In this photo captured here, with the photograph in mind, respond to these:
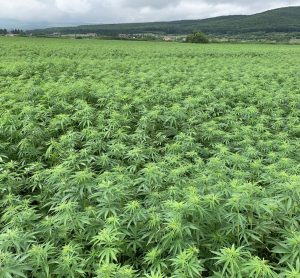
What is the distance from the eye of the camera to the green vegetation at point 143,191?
3.00m

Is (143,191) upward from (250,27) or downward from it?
upward

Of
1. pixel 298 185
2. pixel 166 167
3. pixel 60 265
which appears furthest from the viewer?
pixel 166 167

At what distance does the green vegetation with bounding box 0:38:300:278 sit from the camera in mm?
2996

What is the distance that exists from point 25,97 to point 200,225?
228 inches

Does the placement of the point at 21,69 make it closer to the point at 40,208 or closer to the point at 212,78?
the point at 212,78

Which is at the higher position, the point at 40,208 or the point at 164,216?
the point at 164,216

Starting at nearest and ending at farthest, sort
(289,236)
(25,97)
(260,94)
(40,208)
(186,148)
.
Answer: (289,236), (40,208), (186,148), (25,97), (260,94)

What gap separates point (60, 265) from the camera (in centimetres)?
291

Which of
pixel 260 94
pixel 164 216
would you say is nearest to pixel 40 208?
pixel 164 216

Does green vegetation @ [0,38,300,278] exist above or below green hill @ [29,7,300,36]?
above

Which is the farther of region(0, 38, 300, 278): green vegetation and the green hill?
the green hill

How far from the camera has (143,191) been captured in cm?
413

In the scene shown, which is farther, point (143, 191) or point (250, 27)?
point (250, 27)

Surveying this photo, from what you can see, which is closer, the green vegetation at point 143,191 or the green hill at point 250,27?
the green vegetation at point 143,191
